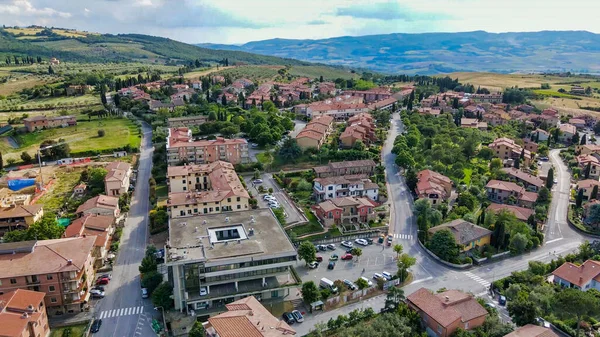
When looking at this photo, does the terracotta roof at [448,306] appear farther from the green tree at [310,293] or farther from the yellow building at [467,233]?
the yellow building at [467,233]

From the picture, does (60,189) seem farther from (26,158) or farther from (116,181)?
(26,158)

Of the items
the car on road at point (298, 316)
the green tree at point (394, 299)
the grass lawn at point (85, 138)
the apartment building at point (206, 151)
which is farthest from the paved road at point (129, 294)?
the grass lawn at point (85, 138)

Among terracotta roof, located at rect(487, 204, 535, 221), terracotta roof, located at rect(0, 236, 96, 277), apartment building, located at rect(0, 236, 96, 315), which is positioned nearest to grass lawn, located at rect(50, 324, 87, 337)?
apartment building, located at rect(0, 236, 96, 315)

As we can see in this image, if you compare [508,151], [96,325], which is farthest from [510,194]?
[96,325]

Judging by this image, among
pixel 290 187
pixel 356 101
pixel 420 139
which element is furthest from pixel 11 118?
pixel 420 139

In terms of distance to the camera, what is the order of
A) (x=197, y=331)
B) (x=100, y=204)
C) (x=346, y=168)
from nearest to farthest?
(x=197, y=331), (x=100, y=204), (x=346, y=168)

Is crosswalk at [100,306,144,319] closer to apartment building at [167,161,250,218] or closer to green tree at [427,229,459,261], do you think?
apartment building at [167,161,250,218]
